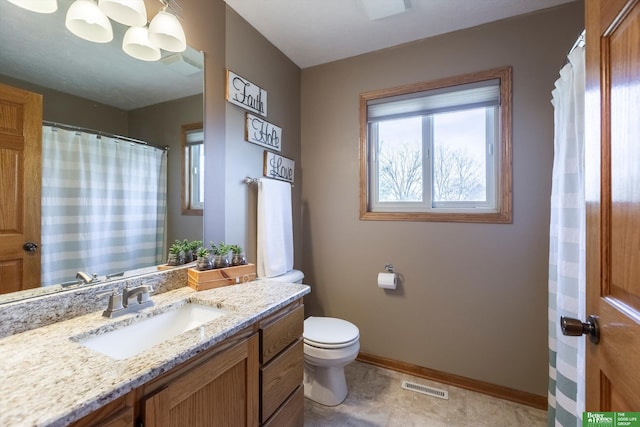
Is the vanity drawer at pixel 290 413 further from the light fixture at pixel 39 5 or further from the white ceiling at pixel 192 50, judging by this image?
the light fixture at pixel 39 5

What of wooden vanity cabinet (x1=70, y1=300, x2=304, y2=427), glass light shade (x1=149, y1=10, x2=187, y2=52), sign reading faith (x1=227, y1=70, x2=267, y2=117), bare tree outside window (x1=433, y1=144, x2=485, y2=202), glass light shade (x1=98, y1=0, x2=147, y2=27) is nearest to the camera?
wooden vanity cabinet (x1=70, y1=300, x2=304, y2=427)

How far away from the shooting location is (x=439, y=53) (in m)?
1.96

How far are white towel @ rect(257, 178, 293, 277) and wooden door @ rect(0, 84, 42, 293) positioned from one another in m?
1.08

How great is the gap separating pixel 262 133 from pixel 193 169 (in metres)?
0.63

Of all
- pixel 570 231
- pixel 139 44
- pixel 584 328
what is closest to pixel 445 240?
pixel 570 231

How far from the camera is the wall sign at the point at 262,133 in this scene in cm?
183

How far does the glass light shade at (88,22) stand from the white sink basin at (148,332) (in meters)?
1.14

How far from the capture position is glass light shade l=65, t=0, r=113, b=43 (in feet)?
3.40

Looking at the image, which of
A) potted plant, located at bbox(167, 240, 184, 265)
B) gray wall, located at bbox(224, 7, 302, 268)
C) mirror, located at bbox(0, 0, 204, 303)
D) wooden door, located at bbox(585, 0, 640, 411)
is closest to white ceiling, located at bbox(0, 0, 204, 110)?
mirror, located at bbox(0, 0, 204, 303)

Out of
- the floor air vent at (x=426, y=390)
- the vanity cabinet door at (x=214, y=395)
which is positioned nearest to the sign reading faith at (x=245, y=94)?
the vanity cabinet door at (x=214, y=395)

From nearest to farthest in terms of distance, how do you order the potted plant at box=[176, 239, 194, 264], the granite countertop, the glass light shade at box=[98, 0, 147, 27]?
the granite countertop → the glass light shade at box=[98, 0, 147, 27] → the potted plant at box=[176, 239, 194, 264]

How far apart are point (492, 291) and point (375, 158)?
127 cm

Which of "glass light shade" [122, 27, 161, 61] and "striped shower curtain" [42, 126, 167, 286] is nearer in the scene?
"striped shower curtain" [42, 126, 167, 286]

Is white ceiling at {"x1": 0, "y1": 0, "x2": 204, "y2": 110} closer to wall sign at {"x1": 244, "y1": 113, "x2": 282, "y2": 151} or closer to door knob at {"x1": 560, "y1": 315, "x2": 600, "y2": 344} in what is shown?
wall sign at {"x1": 244, "y1": 113, "x2": 282, "y2": 151}
